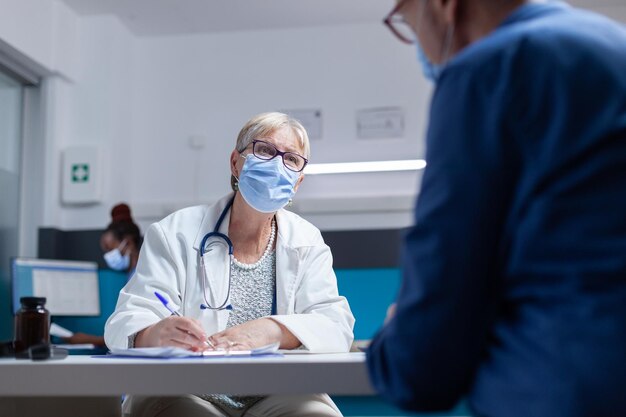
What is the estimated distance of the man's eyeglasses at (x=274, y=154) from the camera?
2.14 meters

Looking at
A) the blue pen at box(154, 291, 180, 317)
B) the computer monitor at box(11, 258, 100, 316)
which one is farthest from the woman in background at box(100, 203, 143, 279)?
the blue pen at box(154, 291, 180, 317)

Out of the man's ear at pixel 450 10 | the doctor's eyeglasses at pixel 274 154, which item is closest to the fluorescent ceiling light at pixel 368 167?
the doctor's eyeglasses at pixel 274 154

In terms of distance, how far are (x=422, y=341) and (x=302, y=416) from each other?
95 centimetres

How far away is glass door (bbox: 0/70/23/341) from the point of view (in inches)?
189

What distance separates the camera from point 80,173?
4957 mm

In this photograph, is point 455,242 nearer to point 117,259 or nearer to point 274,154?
point 274,154

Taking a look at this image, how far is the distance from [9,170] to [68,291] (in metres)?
1.03

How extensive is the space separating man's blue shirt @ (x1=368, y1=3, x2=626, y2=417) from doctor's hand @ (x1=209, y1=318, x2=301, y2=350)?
926mm

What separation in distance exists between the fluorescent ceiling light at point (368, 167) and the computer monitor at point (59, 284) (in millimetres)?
1614

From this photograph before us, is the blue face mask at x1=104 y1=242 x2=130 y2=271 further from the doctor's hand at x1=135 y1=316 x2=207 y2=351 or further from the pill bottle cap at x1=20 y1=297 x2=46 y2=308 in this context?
the pill bottle cap at x1=20 y1=297 x2=46 y2=308

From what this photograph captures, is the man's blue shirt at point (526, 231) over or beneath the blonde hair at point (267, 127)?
beneath

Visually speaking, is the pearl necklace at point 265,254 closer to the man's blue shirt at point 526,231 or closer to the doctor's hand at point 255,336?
the doctor's hand at point 255,336

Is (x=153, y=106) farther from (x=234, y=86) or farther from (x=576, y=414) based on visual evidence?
(x=576, y=414)

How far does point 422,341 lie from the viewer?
0.77m
